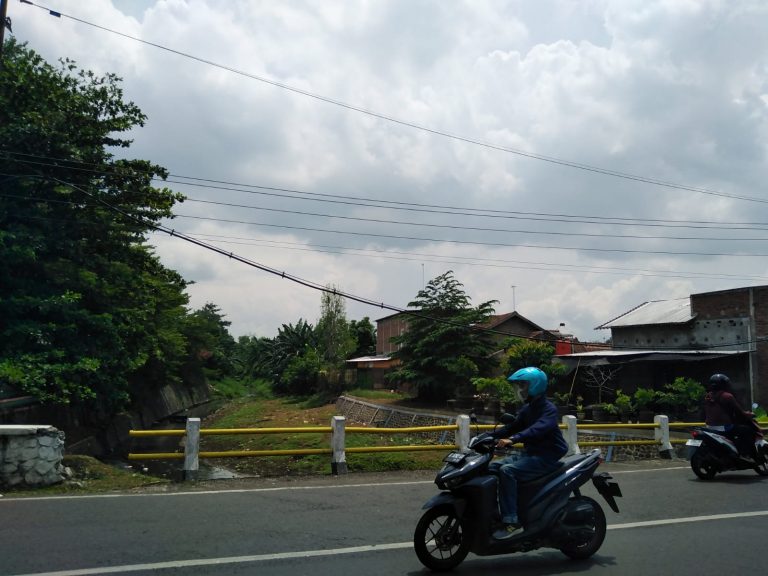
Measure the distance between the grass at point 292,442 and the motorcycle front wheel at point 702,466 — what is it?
191 inches

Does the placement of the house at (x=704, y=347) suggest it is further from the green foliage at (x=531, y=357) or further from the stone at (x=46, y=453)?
the stone at (x=46, y=453)

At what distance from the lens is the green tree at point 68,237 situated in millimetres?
16719

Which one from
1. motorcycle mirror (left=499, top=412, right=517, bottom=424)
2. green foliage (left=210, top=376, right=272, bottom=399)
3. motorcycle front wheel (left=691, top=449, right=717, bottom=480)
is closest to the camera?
motorcycle mirror (left=499, top=412, right=517, bottom=424)

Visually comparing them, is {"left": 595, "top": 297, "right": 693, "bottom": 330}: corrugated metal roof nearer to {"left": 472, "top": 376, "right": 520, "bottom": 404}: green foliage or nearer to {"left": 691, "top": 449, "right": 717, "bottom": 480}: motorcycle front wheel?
{"left": 472, "top": 376, "right": 520, "bottom": 404}: green foliage

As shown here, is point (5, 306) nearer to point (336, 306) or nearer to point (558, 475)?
point (558, 475)

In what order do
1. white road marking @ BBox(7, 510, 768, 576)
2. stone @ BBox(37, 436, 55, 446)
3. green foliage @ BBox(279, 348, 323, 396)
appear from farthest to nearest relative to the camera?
green foliage @ BBox(279, 348, 323, 396) → stone @ BBox(37, 436, 55, 446) → white road marking @ BBox(7, 510, 768, 576)

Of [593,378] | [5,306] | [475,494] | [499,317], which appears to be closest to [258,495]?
[475,494]

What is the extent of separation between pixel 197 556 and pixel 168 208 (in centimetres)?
1839

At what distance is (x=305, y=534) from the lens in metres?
6.53

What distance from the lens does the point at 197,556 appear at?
18.3 ft

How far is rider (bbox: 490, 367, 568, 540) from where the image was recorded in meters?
5.37

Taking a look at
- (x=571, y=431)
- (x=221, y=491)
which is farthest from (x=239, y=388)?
(x=221, y=491)

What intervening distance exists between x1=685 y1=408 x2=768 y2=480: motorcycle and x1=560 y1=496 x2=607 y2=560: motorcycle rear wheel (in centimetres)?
616

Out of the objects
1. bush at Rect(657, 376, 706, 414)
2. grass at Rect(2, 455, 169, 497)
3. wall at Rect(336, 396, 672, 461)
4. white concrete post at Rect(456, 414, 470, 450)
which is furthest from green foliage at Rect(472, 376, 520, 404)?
grass at Rect(2, 455, 169, 497)
